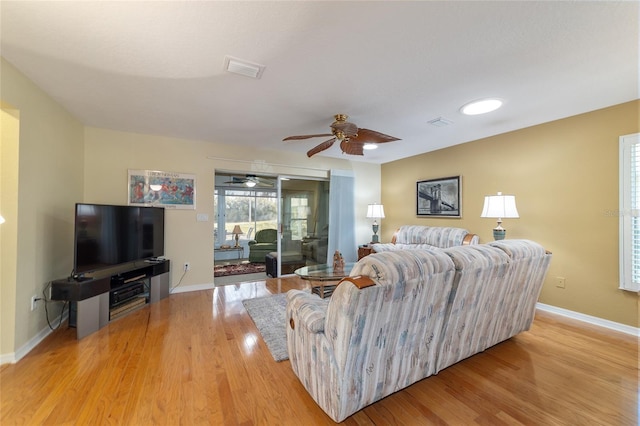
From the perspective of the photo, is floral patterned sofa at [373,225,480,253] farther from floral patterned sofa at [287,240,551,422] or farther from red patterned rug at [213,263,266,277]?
red patterned rug at [213,263,266,277]

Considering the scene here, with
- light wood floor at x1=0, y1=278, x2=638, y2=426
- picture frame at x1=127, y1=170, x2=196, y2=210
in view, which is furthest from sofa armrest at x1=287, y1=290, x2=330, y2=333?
picture frame at x1=127, y1=170, x2=196, y2=210

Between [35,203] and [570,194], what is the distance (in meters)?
5.73

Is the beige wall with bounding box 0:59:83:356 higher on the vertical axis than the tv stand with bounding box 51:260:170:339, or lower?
higher

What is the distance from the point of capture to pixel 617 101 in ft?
8.38

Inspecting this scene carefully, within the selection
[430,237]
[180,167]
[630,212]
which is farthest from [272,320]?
[630,212]

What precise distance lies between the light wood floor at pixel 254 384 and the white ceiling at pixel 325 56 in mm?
2384

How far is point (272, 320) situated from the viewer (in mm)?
2781

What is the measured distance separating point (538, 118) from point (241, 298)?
4.61 metres

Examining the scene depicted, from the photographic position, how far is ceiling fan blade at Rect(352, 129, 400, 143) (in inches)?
105

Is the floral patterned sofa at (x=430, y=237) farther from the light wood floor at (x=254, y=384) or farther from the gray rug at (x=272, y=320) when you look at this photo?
the gray rug at (x=272, y=320)

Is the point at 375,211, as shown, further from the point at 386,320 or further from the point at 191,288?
the point at 386,320

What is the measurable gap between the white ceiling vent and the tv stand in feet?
8.16

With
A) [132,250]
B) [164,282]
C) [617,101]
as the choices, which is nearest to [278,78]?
[132,250]

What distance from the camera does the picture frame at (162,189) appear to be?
359 centimetres
